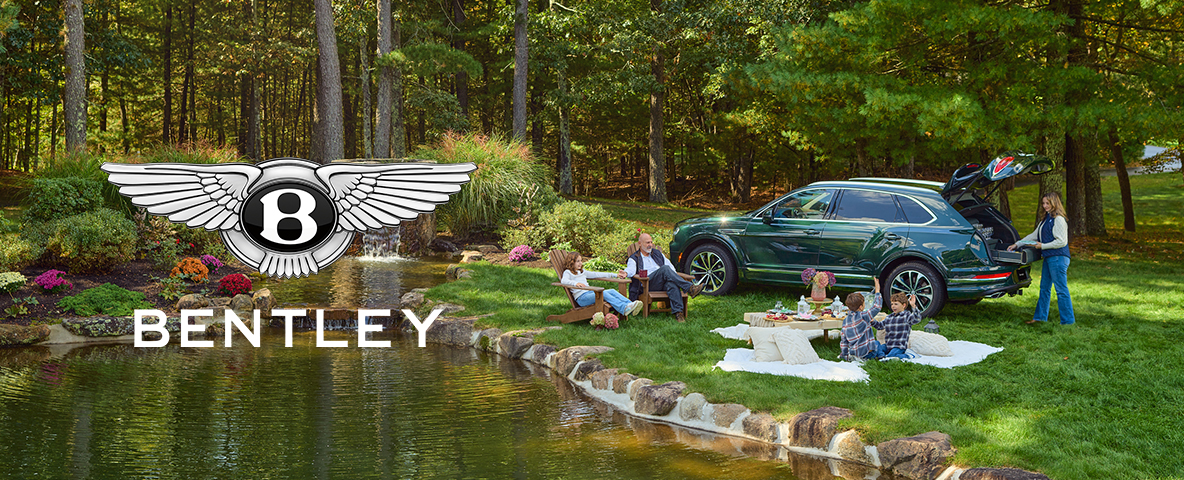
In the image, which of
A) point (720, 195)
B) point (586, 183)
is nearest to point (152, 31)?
point (586, 183)

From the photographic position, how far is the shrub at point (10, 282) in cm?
965

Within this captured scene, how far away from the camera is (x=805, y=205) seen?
34.7ft

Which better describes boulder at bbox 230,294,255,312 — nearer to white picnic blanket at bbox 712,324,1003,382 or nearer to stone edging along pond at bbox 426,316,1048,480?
stone edging along pond at bbox 426,316,1048,480

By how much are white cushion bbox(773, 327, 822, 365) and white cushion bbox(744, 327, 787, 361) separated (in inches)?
2.0

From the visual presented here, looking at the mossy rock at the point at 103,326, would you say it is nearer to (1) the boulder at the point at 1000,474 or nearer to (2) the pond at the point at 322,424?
(2) the pond at the point at 322,424

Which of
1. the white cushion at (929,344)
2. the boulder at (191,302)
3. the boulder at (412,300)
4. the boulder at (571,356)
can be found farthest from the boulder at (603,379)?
the boulder at (191,302)

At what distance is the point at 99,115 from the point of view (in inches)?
1515

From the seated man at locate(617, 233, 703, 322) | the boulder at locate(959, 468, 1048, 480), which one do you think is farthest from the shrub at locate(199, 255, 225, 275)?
the boulder at locate(959, 468, 1048, 480)

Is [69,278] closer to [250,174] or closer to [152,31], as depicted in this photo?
[250,174]

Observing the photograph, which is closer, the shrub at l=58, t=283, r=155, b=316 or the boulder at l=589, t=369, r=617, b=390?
the boulder at l=589, t=369, r=617, b=390

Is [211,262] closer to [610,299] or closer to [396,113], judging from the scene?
[610,299]

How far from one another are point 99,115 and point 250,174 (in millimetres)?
38391

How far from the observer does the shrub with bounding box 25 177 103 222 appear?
12109mm

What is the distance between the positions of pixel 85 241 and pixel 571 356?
7700 mm
